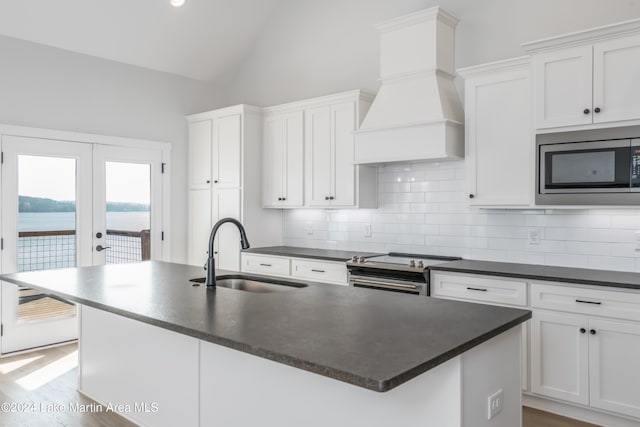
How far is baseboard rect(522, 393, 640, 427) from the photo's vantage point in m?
3.00

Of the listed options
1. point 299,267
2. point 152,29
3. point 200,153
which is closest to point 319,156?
point 299,267

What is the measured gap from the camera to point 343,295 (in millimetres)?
2404

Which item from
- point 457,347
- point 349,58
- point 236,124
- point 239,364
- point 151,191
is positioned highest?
point 349,58

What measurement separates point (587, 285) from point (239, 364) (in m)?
2.23

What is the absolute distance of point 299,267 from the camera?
4.68m

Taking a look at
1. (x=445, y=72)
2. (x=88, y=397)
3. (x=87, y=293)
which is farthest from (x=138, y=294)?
(x=445, y=72)

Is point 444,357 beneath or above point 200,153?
beneath

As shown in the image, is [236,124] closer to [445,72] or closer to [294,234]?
[294,234]

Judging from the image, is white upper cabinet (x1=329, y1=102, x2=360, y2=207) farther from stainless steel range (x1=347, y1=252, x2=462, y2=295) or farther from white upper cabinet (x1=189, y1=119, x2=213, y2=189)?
white upper cabinet (x1=189, y1=119, x2=213, y2=189)

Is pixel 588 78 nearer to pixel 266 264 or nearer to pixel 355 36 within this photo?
pixel 355 36

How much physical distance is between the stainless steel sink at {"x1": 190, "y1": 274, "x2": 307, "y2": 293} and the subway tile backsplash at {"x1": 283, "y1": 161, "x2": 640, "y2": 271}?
1961 mm

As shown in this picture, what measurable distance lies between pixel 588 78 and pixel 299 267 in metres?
2.83

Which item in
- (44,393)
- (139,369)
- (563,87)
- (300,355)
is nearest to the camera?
(300,355)

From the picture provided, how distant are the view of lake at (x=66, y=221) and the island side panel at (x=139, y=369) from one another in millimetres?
1954
